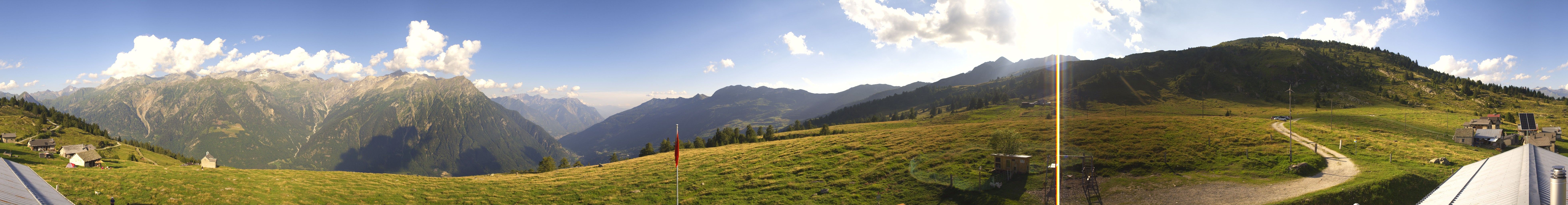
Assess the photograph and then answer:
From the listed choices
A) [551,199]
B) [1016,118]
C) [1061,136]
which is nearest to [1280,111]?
[1016,118]

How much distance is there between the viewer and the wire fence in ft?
103

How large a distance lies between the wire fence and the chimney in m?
19.7

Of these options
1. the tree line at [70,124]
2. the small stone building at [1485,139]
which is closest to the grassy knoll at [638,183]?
the small stone building at [1485,139]

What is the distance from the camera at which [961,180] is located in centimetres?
3362

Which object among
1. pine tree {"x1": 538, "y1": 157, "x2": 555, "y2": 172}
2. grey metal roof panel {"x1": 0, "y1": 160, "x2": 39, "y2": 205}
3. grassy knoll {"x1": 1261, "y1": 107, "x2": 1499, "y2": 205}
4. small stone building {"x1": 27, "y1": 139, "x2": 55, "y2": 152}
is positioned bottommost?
pine tree {"x1": 538, "y1": 157, "x2": 555, "y2": 172}

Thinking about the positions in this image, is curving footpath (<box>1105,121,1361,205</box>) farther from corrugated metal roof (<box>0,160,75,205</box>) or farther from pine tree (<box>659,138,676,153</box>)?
pine tree (<box>659,138,676,153</box>)

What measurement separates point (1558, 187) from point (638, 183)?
44090 millimetres

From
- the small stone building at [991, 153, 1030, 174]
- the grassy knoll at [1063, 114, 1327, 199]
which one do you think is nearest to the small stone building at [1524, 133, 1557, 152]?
the grassy knoll at [1063, 114, 1327, 199]

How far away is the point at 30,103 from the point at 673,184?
326 meters

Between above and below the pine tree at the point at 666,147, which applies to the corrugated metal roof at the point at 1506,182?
above

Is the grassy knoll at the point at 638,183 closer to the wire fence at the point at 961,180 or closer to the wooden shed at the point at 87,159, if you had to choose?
the wire fence at the point at 961,180

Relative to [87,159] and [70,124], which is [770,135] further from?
[70,124]

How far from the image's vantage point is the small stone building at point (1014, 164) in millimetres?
33531

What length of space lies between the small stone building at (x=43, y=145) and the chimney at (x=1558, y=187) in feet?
666
